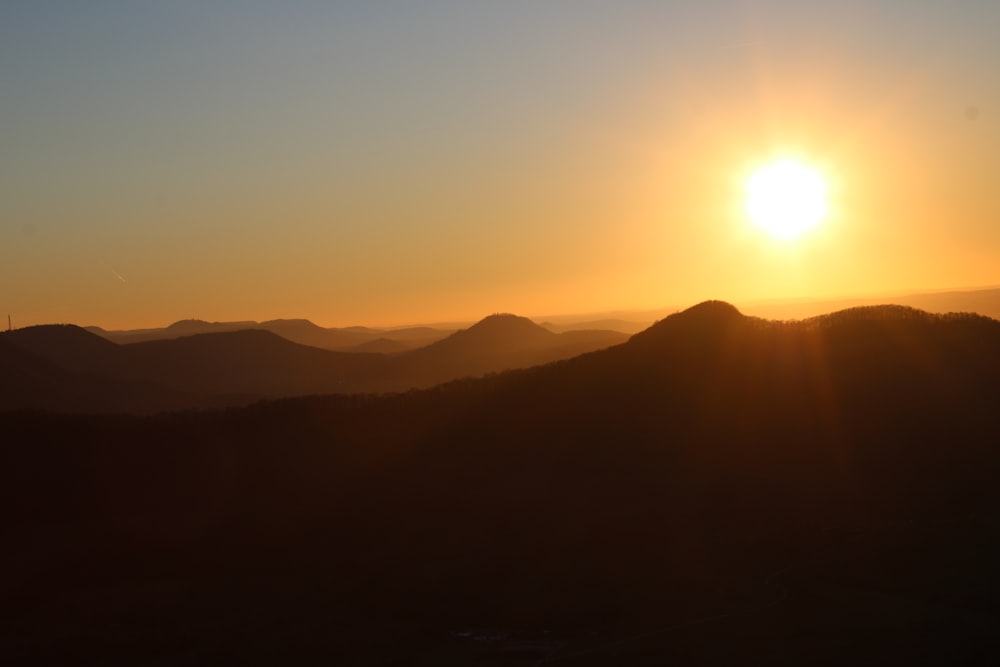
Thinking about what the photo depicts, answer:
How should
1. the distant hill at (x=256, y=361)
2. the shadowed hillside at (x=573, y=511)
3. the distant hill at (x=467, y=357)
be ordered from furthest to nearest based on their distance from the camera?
1. the distant hill at (x=256, y=361)
2. the distant hill at (x=467, y=357)
3. the shadowed hillside at (x=573, y=511)

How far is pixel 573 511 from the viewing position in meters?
36.7

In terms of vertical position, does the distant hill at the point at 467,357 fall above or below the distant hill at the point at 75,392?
above

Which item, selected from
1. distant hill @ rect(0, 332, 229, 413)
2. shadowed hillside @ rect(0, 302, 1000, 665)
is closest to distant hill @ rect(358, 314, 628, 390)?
distant hill @ rect(0, 332, 229, 413)

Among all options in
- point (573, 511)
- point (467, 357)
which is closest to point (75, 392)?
point (467, 357)

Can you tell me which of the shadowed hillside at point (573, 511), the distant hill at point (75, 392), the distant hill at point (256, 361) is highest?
the distant hill at point (256, 361)

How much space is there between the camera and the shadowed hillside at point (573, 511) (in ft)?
86.9

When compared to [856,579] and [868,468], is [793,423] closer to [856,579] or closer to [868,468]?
[868,468]

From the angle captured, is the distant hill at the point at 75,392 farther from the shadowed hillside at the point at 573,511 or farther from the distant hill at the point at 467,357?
the shadowed hillside at the point at 573,511

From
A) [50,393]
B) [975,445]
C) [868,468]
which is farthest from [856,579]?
[50,393]

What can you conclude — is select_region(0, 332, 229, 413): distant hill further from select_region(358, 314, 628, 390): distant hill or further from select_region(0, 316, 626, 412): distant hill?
select_region(358, 314, 628, 390): distant hill

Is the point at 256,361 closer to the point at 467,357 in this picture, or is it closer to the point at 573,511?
the point at 467,357

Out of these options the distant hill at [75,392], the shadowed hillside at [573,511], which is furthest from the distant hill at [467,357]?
the shadowed hillside at [573,511]

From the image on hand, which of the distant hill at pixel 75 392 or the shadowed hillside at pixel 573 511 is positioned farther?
the distant hill at pixel 75 392

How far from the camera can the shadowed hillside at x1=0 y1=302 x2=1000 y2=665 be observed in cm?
2650
